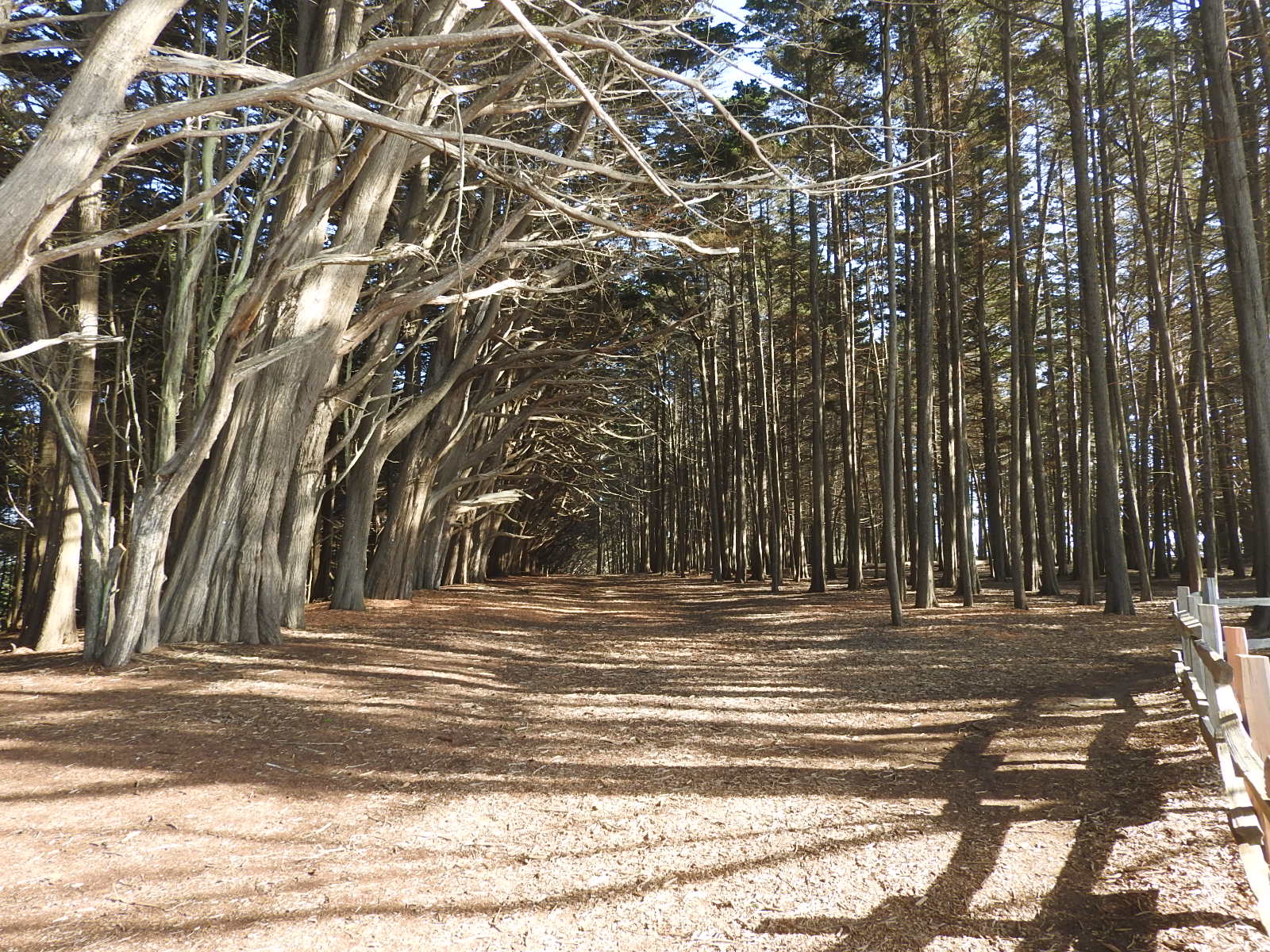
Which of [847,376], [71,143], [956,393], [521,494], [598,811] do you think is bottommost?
[598,811]

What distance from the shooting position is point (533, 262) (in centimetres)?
1642

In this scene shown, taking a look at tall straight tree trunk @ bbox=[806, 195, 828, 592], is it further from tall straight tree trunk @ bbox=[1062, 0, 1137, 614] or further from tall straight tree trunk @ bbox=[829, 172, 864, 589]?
tall straight tree trunk @ bbox=[1062, 0, 1137, 614]

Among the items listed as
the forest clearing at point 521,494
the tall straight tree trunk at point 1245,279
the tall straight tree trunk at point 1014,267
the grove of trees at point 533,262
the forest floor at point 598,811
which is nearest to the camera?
the forest floor at point 598,811

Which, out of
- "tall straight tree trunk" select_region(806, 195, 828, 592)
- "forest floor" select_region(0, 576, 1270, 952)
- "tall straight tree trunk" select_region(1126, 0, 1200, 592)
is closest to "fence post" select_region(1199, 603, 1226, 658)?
"forest floor" select_region(0, 576, 1270, 952)

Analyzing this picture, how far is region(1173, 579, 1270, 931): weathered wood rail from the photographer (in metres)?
2.81

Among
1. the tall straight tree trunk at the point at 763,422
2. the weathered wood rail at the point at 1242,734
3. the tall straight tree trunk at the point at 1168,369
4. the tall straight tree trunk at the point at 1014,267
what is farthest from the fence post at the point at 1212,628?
the tall straight tree trunk at the point at 763,422

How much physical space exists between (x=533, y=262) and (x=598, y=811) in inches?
527

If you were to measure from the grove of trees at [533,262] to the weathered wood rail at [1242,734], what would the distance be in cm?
401

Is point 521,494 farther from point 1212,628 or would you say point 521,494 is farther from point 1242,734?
point 1242,734

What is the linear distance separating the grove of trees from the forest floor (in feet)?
8.24

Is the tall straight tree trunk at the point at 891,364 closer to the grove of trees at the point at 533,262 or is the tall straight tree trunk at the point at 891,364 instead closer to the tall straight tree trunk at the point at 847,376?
the grove of trees at the point at 533,262

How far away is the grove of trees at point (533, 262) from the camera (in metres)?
7.28

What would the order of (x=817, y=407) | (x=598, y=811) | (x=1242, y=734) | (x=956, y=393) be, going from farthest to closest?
(x=817, y=407) < (x=956, y=393) < (x=598, y=811) < (x=1242, y=734)

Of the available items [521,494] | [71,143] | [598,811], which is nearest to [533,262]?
[521,494]
